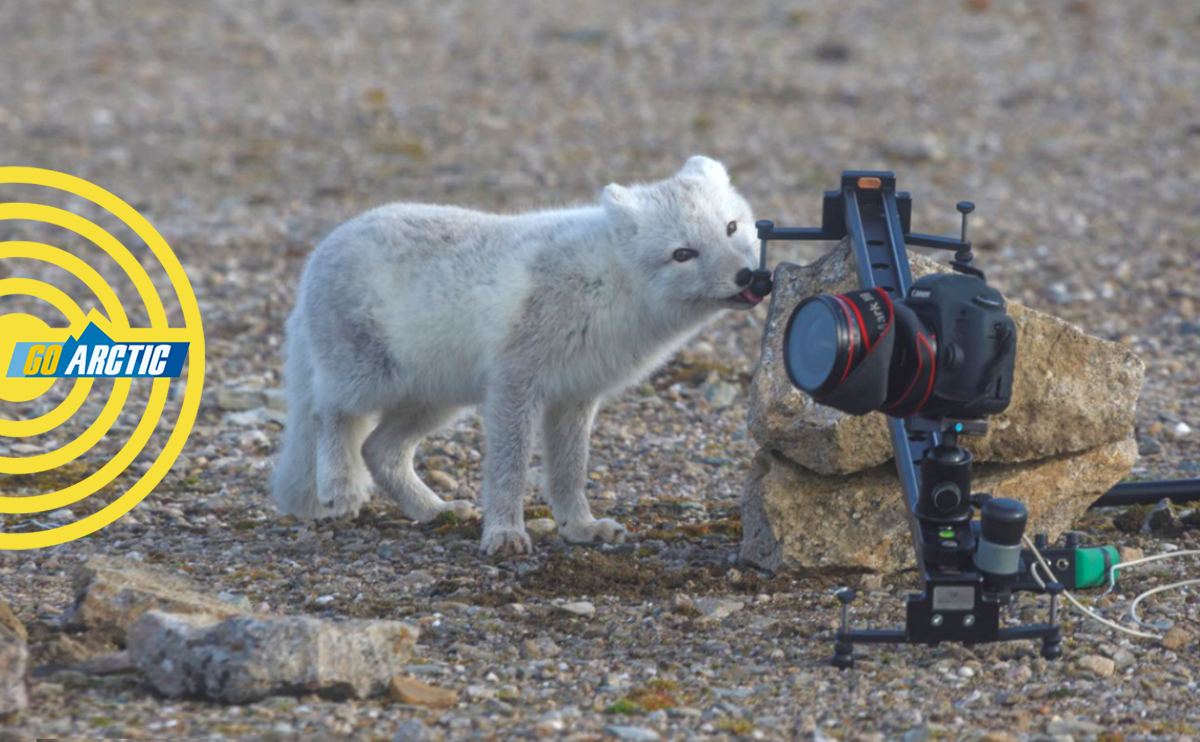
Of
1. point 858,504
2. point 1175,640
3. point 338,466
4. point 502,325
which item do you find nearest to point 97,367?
point 338,466

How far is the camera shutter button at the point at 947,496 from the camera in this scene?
482 cm

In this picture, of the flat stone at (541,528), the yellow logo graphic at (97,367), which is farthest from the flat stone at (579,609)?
the yellow logo graphic at (97,367)

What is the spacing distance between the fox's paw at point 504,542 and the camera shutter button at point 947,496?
217 centimetres

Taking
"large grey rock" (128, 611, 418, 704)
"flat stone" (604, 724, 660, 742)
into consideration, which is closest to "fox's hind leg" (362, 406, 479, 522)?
"large grey rock" (128, 611, 418, 704)

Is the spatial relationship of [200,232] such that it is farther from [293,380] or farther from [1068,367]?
[1068,367]

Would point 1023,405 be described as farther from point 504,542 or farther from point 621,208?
point 504,542

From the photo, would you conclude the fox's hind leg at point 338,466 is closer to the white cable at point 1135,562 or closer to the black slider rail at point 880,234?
the black slider rail at point 880,234

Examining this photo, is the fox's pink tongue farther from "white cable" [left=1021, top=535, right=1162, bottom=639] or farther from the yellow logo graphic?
the yellow logo graphic

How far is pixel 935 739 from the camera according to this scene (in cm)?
448

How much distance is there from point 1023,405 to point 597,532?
6.05ft

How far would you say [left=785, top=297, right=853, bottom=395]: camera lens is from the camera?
14.8 feet

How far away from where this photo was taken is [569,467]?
6.89 meters

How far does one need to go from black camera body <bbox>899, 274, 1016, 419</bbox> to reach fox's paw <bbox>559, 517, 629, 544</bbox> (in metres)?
2.29

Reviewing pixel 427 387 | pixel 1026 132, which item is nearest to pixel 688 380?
pixel 427 387
